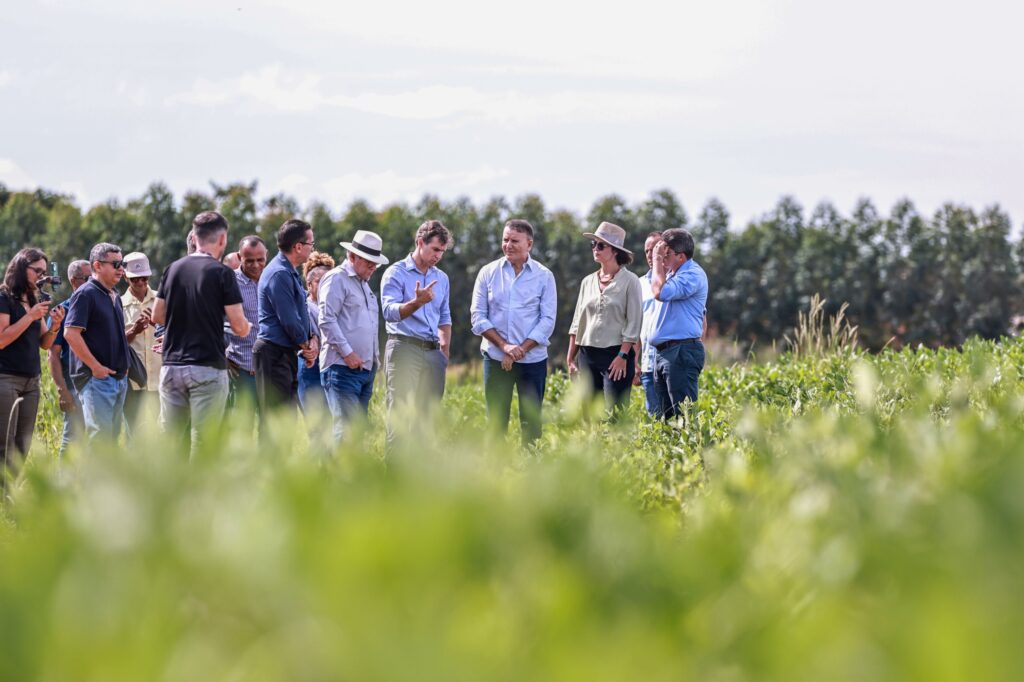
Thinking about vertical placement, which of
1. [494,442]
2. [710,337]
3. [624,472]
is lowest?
[710,337]

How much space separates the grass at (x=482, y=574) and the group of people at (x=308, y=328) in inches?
204

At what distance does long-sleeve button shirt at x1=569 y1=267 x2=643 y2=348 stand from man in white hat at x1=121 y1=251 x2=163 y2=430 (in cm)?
360

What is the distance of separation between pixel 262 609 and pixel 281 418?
0.82 metres

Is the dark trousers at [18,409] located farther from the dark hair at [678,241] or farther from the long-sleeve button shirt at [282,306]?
the dark hair at [678,241]

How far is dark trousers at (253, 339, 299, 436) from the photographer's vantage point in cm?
801

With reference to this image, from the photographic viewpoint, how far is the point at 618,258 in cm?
872

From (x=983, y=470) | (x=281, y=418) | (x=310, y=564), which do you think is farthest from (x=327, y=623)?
(x=983, y=470)

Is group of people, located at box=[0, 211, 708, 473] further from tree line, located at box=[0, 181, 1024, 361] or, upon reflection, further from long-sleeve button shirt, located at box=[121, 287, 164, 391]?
tree line, located at box=[0, 181, 1024, 361]

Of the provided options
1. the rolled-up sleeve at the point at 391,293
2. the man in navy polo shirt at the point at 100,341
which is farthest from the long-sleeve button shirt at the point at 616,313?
the man in navy polo shirt at the point at 100,341

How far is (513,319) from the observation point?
8.70 metres

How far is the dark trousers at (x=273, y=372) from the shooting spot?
801 cm

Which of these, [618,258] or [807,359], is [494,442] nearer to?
[618,258]

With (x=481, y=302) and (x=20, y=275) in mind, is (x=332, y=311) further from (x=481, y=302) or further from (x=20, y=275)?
(x=20, y=275)

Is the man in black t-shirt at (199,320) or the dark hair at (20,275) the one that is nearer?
the man in black t-shirt at (199,320)
